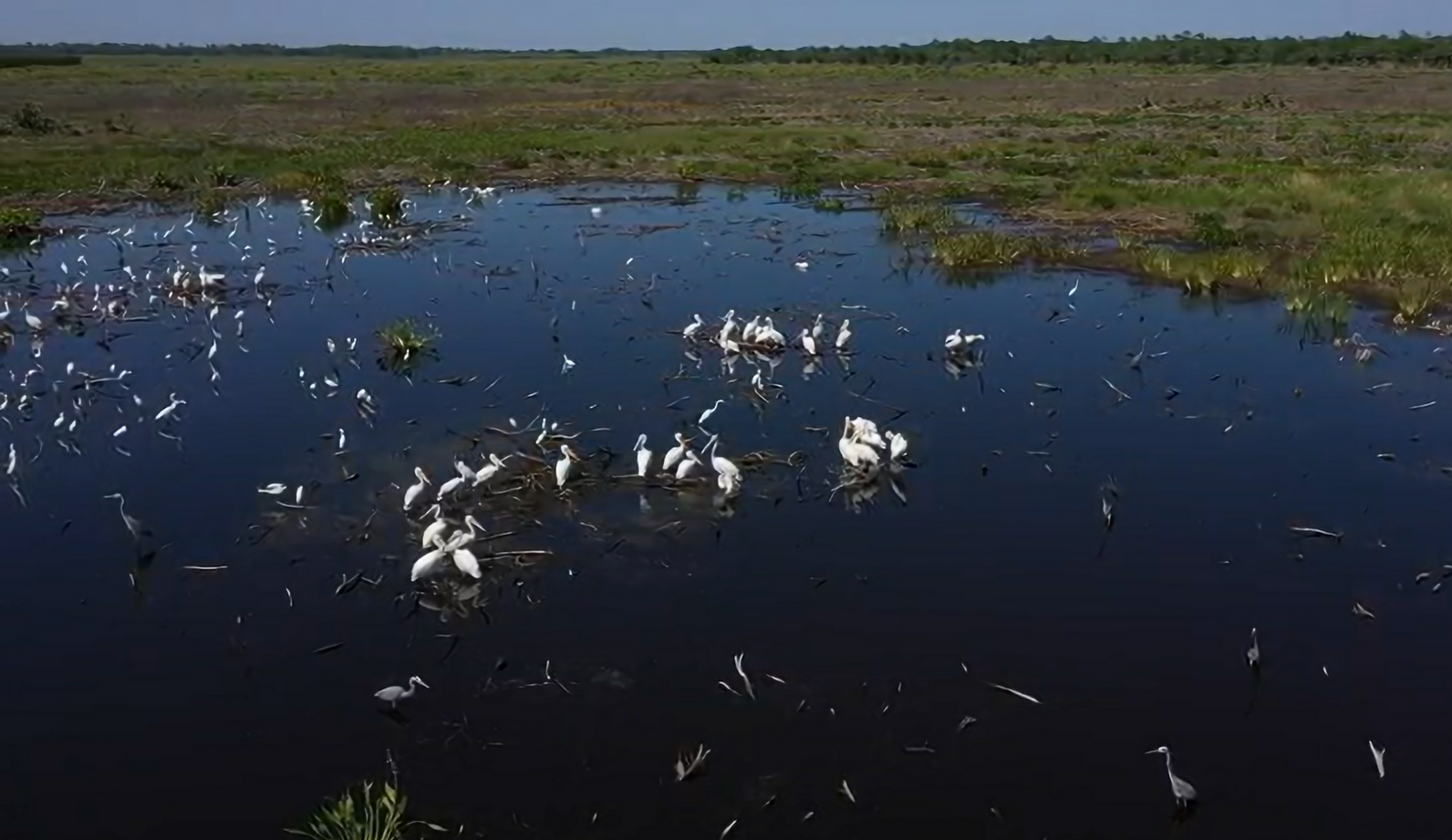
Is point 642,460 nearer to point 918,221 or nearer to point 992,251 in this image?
point 992,251

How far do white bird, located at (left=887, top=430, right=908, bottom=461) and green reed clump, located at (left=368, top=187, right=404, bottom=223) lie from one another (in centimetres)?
1693

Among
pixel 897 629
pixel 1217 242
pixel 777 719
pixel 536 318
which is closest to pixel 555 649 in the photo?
pixel 777 719

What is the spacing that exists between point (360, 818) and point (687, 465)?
5.08 meters

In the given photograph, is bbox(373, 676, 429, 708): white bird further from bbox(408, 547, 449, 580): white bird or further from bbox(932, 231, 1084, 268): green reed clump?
bbox(932, 231, 1084, 268): green reed clump

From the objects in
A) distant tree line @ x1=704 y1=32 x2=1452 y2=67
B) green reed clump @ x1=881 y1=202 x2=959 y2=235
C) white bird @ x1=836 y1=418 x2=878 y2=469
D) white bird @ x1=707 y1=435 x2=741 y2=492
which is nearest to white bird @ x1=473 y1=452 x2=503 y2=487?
white bird @ x1=707 y1=435 x2=741 y2=492

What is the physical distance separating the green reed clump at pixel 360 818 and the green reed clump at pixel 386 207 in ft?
67.5

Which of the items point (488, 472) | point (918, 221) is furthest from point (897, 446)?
point (918, 221)

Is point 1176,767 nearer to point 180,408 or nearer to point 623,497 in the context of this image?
point 623,497

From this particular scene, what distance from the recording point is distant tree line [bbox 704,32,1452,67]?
8731 cm

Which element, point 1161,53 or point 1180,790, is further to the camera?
point 1161,53

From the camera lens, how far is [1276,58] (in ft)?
296

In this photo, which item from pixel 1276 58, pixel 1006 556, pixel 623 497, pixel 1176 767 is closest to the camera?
pixel 1176 767

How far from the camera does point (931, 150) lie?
37.2 m

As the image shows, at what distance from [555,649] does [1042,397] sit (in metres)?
7.75
